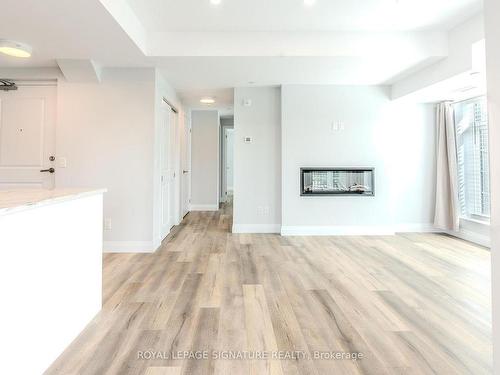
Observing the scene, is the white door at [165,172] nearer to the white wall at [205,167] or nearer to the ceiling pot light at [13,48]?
the ceiling pot light at [13,48]

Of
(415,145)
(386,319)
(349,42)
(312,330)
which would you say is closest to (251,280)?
(312,330)

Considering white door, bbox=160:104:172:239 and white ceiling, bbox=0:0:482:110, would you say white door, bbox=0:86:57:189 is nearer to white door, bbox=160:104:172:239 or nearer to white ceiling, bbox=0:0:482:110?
white ceiling, bbox=0:0:482:110

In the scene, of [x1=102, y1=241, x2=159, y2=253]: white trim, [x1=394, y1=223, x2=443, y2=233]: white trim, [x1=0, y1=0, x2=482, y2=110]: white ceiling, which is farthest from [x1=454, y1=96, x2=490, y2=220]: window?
[x1=102, y1=241, x2=159, y2=253]: white trim

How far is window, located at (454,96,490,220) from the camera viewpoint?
4070mm

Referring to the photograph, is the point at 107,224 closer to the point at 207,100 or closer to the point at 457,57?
the point at 207,100

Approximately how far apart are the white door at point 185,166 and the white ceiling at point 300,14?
9.70ft

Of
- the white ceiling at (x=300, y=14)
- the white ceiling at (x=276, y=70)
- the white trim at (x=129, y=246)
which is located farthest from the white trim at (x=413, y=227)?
the white trim at (x=129, y=246)

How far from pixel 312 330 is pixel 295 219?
274 centimetres

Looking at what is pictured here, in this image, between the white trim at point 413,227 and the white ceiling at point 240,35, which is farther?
the white trim at point 413,227

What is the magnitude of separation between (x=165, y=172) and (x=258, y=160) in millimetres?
1491

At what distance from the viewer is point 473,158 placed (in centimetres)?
422

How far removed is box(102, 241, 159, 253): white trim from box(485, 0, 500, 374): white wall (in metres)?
3.34

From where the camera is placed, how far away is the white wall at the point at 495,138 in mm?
958

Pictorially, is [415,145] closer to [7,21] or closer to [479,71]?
[479,71]
